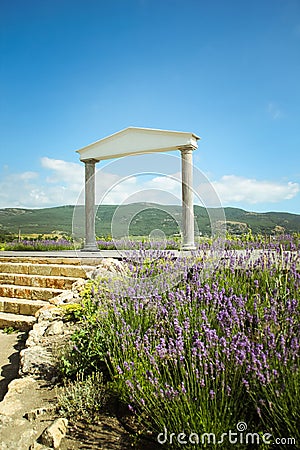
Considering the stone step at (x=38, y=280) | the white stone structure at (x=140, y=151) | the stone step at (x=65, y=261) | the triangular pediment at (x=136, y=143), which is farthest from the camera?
the triangular pediment at (x=136, y=143)

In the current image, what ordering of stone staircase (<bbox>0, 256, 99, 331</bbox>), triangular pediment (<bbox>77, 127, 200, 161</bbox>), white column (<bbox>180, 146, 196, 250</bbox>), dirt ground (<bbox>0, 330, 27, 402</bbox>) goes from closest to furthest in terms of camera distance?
1. dirt ground (<bbox>0, 330, 27, 402</bbox>)
2. stone staircase (<bbox>0, 256, 99, 331</bbox>)
3. white column (<bbox>180, 146, 196, 250</bbox>)
4. triangular pediment (<bbox>77, 127, 200, 161</bbox>)

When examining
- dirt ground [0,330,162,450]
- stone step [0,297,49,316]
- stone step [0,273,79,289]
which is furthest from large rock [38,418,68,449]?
stone step [0,273,79,289]

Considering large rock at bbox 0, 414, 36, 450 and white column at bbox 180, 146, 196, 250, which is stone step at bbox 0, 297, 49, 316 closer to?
large rock at bbox 0, 414, 36, 450

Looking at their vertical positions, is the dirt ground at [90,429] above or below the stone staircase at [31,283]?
below

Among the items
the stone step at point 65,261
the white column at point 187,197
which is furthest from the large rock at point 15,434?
the white column at point 187,197

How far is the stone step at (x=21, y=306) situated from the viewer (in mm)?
6250

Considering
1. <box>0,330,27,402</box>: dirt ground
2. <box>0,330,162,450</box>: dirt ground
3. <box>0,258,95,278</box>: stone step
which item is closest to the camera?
<box>0,330,162,450</box>: dirt ground

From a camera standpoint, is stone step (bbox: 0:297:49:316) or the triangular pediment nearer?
stone step (bbox: 0:297:49:316)

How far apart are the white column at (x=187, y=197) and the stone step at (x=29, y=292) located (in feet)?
11.5

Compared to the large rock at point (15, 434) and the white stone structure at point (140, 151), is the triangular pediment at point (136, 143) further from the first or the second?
the large rock at point (15, 434)

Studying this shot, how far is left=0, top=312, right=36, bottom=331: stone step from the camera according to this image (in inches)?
229

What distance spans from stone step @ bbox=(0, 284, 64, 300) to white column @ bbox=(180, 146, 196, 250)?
3.50 m

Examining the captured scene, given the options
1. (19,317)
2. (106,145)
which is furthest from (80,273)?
(106,145)

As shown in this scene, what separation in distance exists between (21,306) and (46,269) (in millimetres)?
1095
